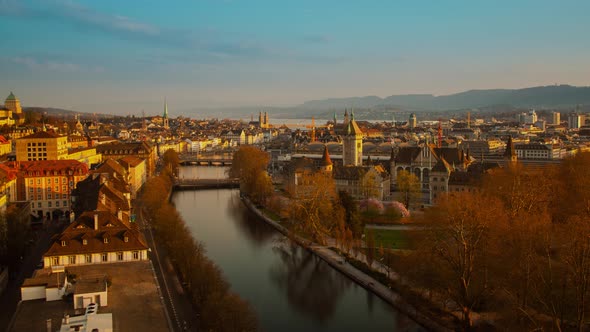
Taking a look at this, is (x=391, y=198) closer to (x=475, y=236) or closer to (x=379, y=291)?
(x=379, y=291)

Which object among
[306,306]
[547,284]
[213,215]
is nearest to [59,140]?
[213,215]

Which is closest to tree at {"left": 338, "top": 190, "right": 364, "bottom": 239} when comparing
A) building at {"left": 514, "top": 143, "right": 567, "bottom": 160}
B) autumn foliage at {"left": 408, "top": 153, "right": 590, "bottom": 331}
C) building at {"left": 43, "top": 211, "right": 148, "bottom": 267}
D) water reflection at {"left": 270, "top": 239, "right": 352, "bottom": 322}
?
water reflection at {"left": 270, "top": 239, "right": 352, "bottom": 322}

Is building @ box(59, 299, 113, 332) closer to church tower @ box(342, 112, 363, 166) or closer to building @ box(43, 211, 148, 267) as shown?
building @ box(43, 211, 148, 267)

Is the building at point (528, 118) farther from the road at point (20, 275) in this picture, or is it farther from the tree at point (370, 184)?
the road at point (20, 275)

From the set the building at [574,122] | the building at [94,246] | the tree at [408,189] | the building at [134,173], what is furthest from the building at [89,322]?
the building at [574,122]

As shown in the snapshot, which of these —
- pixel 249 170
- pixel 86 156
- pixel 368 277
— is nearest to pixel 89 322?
pixel 368 277

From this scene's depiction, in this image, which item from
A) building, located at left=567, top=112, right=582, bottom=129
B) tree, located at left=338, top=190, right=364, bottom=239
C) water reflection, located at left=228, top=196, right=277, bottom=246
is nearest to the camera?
tree, located at left=338, top=190, right=364, bottom=239
